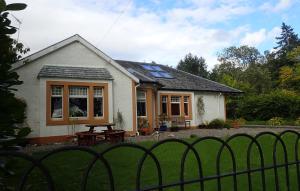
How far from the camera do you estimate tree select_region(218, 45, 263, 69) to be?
2835 inches

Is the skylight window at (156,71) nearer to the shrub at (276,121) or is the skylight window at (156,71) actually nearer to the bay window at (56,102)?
the shrub at (276,121)

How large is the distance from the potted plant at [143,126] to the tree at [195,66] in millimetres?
40305

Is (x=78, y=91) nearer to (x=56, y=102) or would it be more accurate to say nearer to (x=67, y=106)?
(x=67, y=106)

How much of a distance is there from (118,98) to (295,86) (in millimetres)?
28039

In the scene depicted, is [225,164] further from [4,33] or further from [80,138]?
[80,138]

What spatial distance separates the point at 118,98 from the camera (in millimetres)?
20562

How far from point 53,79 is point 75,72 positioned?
4.36ft

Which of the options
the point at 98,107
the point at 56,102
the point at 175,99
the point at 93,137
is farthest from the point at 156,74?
the point at 93,137

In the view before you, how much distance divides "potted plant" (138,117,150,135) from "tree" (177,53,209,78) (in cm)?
4030

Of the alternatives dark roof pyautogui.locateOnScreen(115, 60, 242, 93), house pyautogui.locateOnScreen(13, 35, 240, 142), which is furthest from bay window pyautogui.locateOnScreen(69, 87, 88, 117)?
dark roof pyautogui.locateOnScreen(115, 60, 242, 93)

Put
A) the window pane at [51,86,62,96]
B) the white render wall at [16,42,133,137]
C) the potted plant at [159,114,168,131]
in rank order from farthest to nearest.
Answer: the potted plant at [159,114,168,131] → the window pane at [51,86,62,96] → the white render wall at [16,42,133,137]

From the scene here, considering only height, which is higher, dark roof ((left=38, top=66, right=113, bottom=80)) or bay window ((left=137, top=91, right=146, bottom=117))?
dark roof ((left=38, top=66, right=113, bottom=80))

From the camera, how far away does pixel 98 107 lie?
19.8m

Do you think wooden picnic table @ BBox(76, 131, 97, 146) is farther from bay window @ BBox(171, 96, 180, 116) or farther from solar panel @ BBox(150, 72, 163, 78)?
solar panel @ BBox(150, 72, 163, 78)
